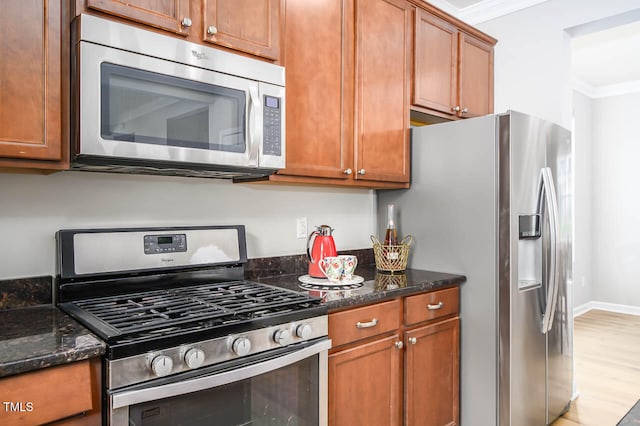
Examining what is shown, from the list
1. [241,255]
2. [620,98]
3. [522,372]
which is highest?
[620,98]

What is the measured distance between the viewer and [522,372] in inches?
84.4

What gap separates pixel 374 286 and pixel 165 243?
91cm

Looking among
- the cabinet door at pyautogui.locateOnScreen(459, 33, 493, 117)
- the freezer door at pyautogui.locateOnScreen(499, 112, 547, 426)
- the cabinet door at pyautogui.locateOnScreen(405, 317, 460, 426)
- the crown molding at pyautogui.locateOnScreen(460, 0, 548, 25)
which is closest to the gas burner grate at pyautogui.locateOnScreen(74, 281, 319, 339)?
the cabinet door at pyautogui.locateOnScreen(405, 317, 460, 426)

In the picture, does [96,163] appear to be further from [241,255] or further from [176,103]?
[241,255]

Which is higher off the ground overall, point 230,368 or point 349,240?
point 349,240

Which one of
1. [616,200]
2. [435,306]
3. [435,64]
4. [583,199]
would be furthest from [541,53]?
[616,200]

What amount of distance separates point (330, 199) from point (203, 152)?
1043 mm

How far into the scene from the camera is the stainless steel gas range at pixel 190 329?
1.14m

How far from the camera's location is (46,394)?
1014mm

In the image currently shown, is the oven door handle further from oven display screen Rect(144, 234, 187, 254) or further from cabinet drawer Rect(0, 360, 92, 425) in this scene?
oven display screen Rect(144, 234, 187, 254)

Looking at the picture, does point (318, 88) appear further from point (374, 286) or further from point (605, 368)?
point (605, 368)

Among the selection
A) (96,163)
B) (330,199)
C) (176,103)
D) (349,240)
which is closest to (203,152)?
(176,103)

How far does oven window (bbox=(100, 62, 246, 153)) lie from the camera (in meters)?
1.39

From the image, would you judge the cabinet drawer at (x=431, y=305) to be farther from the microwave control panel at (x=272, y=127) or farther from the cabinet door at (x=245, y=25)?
the cabinet door at (x=245, y=25)
